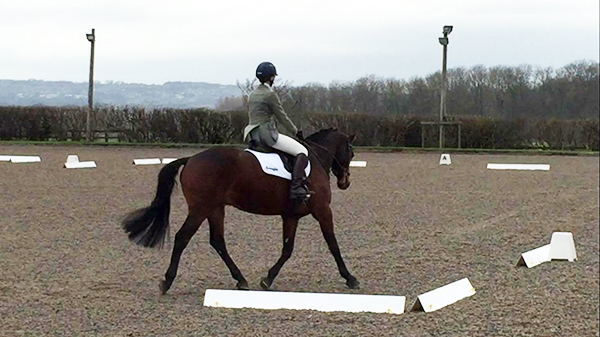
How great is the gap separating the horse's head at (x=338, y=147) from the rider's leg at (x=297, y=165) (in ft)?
1.80

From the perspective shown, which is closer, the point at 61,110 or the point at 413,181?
the point at 413,181

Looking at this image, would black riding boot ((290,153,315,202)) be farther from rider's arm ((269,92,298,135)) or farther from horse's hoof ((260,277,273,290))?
horse's hoof ((260,277,273,290))

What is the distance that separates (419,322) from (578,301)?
5.29ft

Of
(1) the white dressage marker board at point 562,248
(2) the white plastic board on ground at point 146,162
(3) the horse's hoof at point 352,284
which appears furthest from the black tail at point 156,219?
(2) the white plastic board on ground at point 146,162

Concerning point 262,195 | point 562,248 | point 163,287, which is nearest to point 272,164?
point 262,195

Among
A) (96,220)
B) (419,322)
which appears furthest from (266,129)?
(96,220)

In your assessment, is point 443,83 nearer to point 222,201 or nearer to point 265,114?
point 265,114

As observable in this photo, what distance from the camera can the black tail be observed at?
7.52 meters

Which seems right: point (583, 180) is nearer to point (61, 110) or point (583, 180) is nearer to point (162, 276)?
point (162, 276)

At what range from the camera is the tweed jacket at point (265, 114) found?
24.6ft

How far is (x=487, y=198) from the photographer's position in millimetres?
15828

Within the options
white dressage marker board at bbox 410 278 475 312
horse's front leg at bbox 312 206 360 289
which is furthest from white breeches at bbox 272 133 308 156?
white dressage marker board at bbox 410 278 475 312

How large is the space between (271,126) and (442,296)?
1.97 metres

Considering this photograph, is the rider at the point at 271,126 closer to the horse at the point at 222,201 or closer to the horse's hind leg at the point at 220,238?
the horse at the point at 222,201
